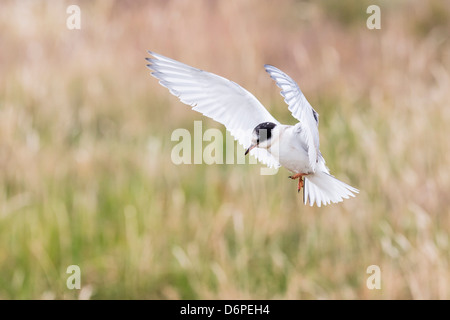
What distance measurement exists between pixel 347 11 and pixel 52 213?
374cm

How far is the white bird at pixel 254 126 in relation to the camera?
73cm

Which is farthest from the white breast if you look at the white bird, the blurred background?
the blurred background

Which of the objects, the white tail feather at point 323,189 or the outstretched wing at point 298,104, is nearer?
the outstretched wing at point 298,104

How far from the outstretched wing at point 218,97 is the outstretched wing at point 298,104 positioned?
7 centimetres

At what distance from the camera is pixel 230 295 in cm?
264

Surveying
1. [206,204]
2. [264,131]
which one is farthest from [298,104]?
[206,204]

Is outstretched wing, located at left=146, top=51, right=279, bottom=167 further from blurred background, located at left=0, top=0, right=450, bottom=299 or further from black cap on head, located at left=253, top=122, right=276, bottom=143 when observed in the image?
blurred background, located at left=0, top=0, right=450, bottom=299

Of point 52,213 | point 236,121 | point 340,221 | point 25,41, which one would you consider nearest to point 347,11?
point 25,41

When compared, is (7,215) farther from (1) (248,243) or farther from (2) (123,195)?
(1) (248,243)

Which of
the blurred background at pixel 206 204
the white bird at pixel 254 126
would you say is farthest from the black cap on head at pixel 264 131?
the blurred background at pixel 206 204

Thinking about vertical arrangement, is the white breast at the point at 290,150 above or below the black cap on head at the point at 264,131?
below

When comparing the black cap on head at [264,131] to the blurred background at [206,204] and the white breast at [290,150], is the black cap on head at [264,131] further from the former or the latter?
the blurred background at [206,204]

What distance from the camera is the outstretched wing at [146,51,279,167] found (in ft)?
2.40

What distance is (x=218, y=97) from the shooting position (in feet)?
2.67
